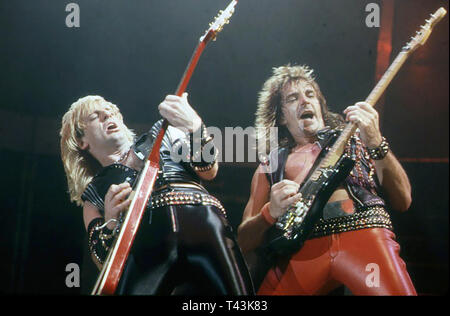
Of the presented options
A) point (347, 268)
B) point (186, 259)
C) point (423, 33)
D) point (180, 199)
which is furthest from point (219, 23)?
point (347, 268)

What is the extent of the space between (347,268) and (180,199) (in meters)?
0.76

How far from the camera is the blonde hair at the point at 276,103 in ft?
7.63

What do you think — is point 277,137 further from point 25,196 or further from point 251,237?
point 25,196

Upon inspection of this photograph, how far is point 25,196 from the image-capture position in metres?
2.44

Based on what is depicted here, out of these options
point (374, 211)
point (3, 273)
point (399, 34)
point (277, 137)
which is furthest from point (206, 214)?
point (399, 34)

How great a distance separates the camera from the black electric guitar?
6.73 feet

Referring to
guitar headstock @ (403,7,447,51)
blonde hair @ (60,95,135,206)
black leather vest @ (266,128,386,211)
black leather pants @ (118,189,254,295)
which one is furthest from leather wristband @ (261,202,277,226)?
guitar headstock @ (403,7,447,51)

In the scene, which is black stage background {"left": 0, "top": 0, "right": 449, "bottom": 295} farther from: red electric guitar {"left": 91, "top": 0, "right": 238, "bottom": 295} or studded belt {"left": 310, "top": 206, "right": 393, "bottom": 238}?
red electric guitar {"left": 91, "top": 0, "right": 238, "bottom": 295}

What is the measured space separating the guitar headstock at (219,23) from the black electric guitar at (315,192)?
28.0 inches

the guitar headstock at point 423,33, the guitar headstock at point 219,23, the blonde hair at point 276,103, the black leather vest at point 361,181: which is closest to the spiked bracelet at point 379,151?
the black leather vest at point 361,181

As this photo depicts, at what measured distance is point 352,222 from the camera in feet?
6.82

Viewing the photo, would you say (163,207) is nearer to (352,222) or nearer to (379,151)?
(352,222)

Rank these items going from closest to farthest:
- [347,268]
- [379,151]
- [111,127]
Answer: [347,268] → [379,151] → [111,127]

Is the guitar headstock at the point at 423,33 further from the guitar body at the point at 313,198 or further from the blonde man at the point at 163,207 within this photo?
the blonde man at the point at 163,207
